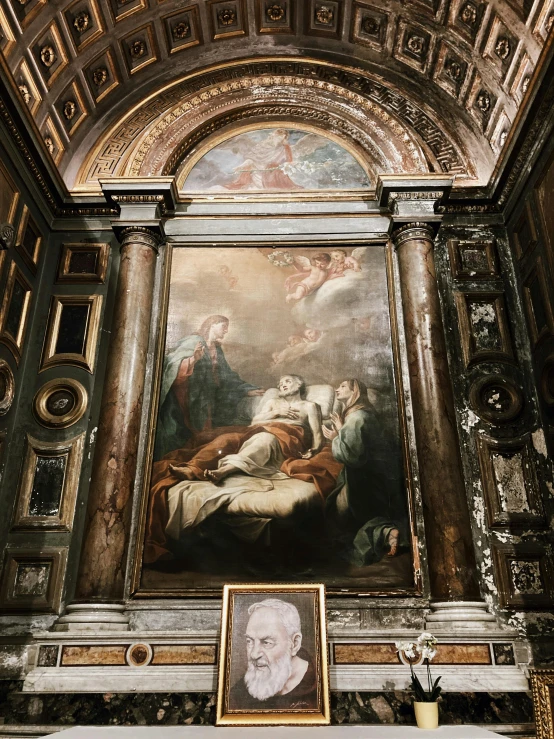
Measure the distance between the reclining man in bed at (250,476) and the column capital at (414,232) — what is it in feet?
8.10

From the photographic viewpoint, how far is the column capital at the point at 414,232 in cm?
Result: 837

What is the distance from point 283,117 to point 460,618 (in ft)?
24.1

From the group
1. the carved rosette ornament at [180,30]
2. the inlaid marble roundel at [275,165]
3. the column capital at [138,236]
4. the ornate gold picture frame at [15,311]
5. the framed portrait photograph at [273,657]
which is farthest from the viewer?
the carved rosette ornament at [180,30]

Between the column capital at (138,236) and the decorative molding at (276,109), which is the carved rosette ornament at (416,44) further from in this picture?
the column capital at (138,236)

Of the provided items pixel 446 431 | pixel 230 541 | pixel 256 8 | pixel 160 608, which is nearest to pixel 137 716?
pixel 160 608

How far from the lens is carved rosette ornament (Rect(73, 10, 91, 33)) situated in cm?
875

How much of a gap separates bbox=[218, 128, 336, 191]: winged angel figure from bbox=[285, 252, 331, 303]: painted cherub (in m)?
1.31

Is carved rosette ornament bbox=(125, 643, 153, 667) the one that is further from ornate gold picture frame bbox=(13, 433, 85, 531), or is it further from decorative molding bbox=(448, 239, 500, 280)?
decorative molding bbox=(448, 239, 500, 280)

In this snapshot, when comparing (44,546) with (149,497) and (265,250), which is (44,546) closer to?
(149,497)

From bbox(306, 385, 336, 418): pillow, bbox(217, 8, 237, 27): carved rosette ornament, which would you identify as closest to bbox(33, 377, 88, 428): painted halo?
bbox(306, 385, 336, 418): pillow

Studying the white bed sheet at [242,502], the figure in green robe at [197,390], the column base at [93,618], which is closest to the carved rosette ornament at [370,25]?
the figure in green robe at [197,390]

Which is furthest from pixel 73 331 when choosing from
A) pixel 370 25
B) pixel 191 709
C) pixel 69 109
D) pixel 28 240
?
pixel 370 25

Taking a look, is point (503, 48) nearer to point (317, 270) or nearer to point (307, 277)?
point (317, 270)

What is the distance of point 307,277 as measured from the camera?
850 cm
